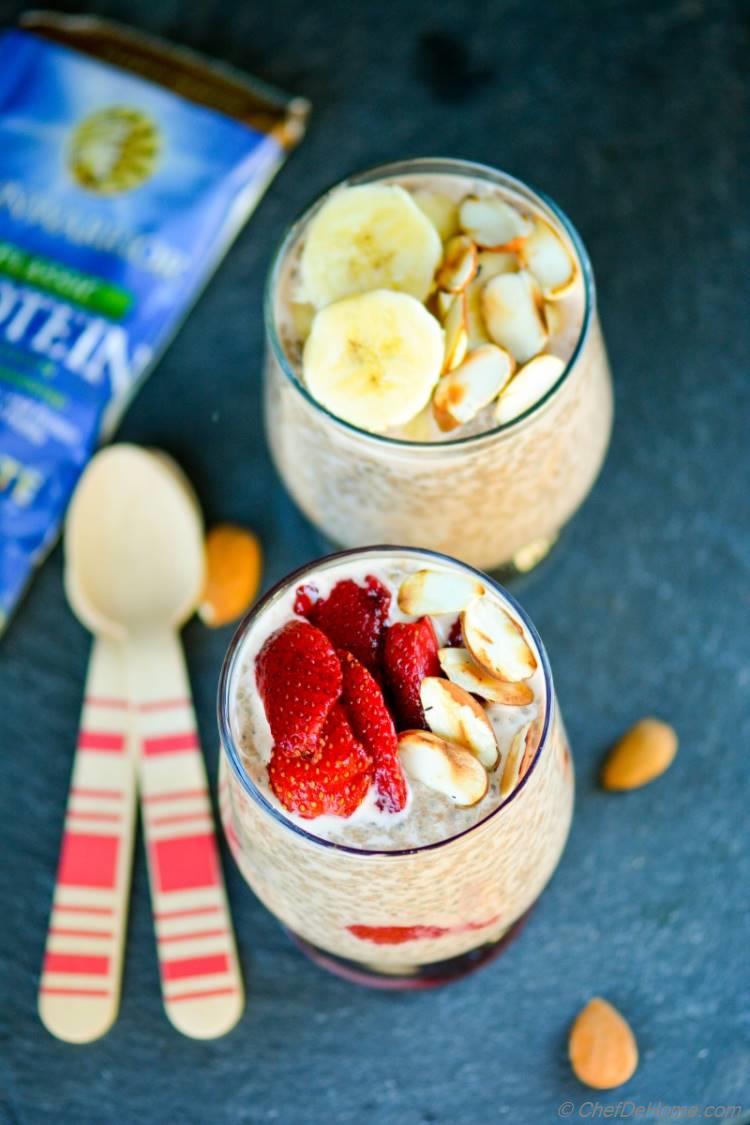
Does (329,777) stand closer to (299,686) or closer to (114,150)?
(299,686)

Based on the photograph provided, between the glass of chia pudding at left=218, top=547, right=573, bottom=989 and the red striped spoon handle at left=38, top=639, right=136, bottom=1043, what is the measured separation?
0.69ft

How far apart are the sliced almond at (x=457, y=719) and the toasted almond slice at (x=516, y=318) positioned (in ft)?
0.88

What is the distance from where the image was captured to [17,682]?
1238 mm

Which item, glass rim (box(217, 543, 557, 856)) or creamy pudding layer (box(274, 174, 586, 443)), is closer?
glass rim (box(217, 543, 557, 856))

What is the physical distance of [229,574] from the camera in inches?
49.6

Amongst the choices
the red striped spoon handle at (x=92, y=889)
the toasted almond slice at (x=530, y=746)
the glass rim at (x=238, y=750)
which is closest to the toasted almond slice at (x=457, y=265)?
the glass rim at (x=238, y=750)

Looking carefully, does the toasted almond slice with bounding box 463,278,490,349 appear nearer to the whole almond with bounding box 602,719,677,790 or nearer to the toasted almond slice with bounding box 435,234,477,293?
the toasted almond slice with bounding box 435,234,477,293

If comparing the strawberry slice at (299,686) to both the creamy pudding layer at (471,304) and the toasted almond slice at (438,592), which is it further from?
the creamy pudding layer at (471,304)

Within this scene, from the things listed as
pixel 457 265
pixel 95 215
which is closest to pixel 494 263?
pixel 457 265

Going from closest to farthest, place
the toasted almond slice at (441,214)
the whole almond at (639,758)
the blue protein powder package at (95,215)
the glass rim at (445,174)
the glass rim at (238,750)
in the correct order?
the glass rim at (238,750) → the glass rim at (445,174) → the toasted almond slice at (441,214) → the whole almond at (639,758) → the blue protein powder package at (95,215)

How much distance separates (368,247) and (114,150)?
487 mm

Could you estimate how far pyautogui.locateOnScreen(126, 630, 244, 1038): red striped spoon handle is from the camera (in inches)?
43.6

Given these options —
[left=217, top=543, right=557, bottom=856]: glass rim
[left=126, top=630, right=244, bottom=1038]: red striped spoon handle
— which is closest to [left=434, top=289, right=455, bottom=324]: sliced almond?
[left=217, top=543, right=557, bottom=856]: glass rim

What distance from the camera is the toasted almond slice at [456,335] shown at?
38.3 inches
